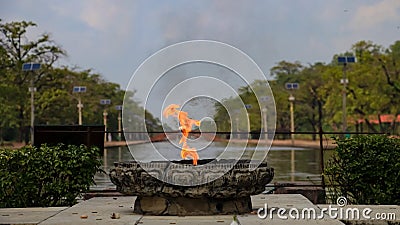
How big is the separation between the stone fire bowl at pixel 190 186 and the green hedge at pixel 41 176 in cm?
170

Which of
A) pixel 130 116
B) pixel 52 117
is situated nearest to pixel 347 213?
pixel 130 116

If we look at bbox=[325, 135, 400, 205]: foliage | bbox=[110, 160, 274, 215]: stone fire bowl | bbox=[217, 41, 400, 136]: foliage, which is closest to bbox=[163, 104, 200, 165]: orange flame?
bbox=[110, 160, 274, 215]: stone fire bowl

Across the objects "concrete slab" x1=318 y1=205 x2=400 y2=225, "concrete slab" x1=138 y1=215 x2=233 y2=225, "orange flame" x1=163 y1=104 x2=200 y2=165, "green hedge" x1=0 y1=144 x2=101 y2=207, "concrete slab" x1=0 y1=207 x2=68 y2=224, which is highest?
"orange flame" x1=163 y1=104 x2=200 y2=165

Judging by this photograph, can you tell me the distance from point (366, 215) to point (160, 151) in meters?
2.62

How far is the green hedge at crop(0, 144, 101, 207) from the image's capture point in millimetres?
8297

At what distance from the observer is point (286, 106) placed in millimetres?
59406

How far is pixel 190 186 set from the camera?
6586mm

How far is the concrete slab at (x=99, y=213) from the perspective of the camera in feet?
20.9

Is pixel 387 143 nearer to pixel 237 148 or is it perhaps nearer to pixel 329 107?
pixel 237 148

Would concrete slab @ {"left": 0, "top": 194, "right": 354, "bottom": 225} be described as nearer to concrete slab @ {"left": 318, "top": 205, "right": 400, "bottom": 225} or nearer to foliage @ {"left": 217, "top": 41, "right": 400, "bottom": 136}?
concrete slab @ {"left": 318, "top": 205, "right": 400, "bottom": 225}

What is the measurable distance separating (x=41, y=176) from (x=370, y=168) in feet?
15.0

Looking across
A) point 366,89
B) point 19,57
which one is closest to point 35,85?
point 19,57

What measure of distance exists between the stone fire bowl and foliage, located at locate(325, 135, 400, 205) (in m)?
1.94

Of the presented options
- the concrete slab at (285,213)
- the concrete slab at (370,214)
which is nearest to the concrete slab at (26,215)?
the concrete slab at (285,213)
